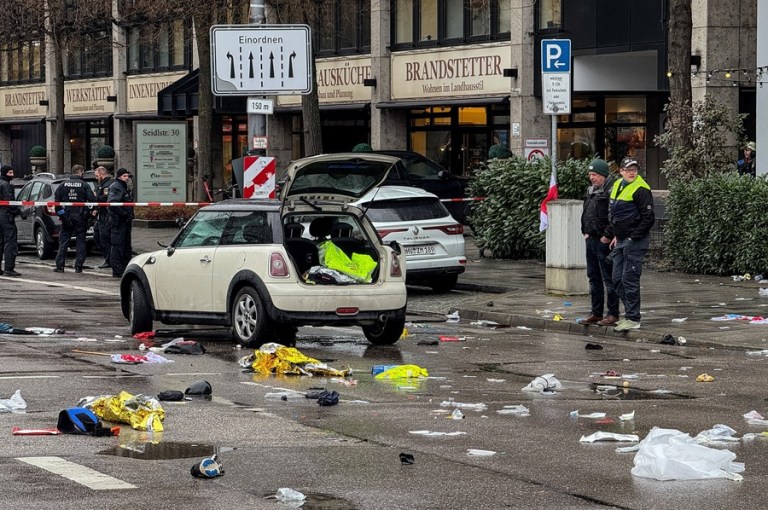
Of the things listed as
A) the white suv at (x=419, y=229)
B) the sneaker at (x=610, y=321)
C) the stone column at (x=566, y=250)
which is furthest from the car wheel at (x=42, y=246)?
the sneaker at (x=610, y=321)

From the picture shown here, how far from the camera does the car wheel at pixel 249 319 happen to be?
14477mm

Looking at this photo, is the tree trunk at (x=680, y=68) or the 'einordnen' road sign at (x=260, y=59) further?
the tree trunk at (x=680, y=68)

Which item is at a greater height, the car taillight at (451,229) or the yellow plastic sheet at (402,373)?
the car taillight at (451,229)

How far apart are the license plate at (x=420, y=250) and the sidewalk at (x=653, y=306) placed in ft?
2.82

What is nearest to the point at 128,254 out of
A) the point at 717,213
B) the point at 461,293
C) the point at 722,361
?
the point at 461,293

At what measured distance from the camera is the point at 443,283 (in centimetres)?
2195

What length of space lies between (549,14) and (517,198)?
1024 cm

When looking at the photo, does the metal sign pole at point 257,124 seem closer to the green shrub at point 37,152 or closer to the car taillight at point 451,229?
the car taillight at point 451,229

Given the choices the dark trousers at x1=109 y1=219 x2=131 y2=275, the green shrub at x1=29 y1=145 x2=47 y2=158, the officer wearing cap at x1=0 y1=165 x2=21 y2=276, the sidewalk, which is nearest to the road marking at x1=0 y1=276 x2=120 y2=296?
the officer wearing cap at x1=0 y1=165 x2=21 y2=276

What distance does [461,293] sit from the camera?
22.1 meters

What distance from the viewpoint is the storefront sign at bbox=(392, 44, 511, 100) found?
36469 millimetres

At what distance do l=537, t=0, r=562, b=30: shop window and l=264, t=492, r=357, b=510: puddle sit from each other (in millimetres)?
27696

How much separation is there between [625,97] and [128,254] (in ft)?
47.6

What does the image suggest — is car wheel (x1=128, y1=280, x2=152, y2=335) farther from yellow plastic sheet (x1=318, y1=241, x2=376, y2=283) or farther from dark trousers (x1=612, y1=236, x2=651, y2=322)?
dark trousers (x1=612, y1=236, x2=651, y2=322)
